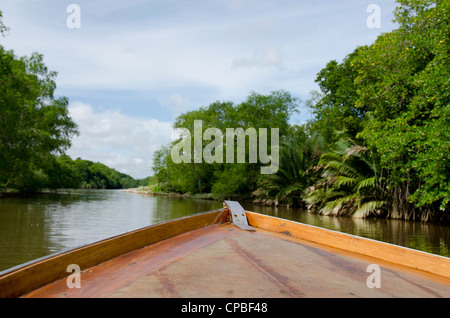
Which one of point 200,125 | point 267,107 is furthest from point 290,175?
point 200,125

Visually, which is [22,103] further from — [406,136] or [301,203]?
[406,136]

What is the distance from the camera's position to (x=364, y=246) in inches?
148

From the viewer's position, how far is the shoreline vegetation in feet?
33.4

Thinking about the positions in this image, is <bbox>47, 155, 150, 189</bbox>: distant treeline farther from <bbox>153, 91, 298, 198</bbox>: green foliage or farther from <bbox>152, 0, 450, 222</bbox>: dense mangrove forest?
<bbox>152, 0, 450, 222</bbox>: dense mangrove forest

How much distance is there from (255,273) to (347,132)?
16.9m

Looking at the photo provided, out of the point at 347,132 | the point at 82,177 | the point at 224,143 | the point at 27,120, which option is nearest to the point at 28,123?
the point at 27,120

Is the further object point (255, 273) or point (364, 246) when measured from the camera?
point (364, 246)

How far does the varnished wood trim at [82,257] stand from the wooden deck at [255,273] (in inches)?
2.1

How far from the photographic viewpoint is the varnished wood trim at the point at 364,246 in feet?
9.93

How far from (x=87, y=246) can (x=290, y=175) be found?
74.8 ft

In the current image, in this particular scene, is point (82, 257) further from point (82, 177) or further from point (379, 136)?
point (82, 177)

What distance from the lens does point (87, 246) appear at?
3.02m

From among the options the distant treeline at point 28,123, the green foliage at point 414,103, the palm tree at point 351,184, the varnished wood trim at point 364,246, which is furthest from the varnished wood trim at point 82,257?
the distant treeline at point 28,123

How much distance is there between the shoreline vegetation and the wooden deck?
7569 millimetres
